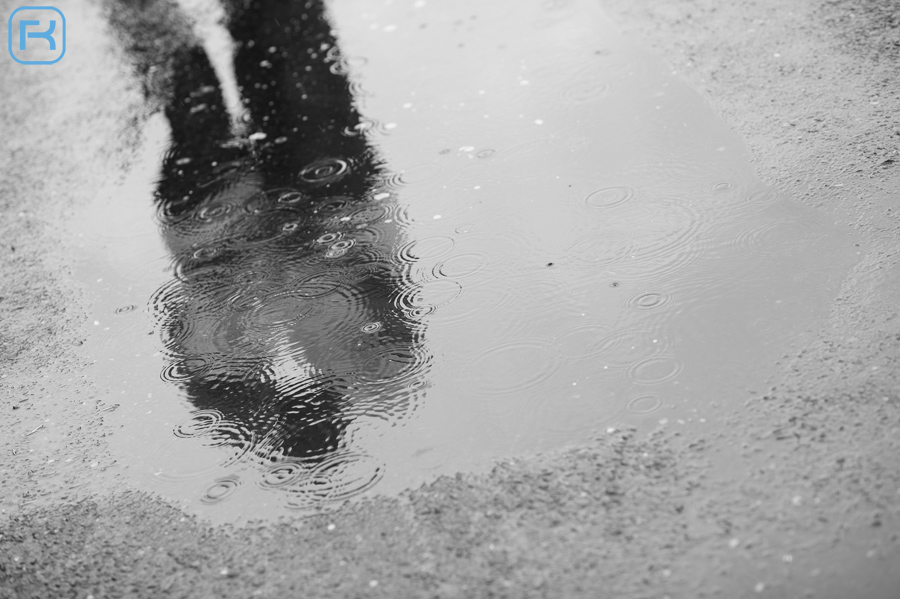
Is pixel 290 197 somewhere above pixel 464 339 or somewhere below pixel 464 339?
above

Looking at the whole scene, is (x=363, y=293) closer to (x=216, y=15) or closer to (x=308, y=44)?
(x=308, y=44)

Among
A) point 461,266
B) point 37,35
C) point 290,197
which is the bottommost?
point 461,266

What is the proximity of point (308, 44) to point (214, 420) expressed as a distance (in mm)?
5069

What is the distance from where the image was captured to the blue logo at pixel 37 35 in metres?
9.41

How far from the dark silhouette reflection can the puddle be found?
0.02 metres

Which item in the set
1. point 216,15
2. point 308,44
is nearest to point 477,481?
point 308,44

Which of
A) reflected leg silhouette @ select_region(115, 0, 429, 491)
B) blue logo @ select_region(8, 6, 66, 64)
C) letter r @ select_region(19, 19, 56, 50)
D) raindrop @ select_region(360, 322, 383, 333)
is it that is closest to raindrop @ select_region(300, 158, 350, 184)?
reflected leg silhouette @ select_region(115, 0, 429, 491)

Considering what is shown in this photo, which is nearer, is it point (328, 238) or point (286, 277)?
point (286, 277)

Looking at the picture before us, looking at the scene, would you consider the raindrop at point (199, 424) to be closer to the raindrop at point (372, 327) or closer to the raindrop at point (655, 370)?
the raindrop at point (372, 327)

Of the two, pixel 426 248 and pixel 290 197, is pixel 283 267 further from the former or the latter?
pixel 426 248

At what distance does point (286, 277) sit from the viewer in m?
5.12

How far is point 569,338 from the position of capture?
4.16 meters

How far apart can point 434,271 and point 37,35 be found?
8.07 m

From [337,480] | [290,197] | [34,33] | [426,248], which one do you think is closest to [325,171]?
[290,197]
